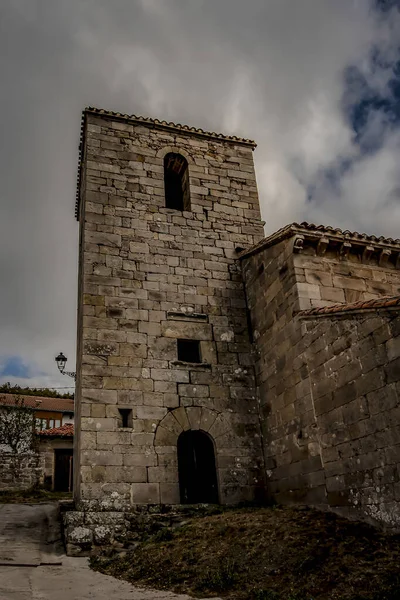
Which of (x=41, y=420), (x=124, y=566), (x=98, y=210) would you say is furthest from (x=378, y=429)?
(x=41, y=420)

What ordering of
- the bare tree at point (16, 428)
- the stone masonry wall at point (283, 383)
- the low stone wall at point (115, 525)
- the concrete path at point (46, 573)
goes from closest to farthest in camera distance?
the concrete path at point (46, 573), the low stone wall at point (115, 525), the stone masonry wall at point (283, 383), the bare tree at point (16, 428)

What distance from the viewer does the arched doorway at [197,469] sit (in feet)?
29.4

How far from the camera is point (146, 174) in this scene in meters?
11.5

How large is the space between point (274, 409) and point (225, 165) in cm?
625

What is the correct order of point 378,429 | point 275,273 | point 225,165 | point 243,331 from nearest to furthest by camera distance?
point 378,429
point 275,273
point 243,331
point 225,165

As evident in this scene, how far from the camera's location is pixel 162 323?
32.5 ft

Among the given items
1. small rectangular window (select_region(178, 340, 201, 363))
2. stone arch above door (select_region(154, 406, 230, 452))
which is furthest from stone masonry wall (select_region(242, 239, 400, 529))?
small rectangular window (select_region(178, 340, 201, 363))

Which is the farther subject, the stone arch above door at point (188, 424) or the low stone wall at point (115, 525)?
the stone arch above door at point (188, 424)

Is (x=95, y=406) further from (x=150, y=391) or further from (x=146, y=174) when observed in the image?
(x=146, y=174)

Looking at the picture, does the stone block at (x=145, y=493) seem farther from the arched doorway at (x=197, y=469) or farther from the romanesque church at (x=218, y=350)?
the arched doorway at (x=197, y=469)

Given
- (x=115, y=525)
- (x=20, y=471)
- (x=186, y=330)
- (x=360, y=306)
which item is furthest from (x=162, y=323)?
(x=20, y=471)

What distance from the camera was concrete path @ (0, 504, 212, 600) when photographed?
5.39 meters

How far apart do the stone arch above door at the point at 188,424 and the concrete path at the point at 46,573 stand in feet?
7.58

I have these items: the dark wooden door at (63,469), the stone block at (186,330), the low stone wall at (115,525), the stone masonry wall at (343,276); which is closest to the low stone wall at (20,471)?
the dark wooden door at (63,469)
